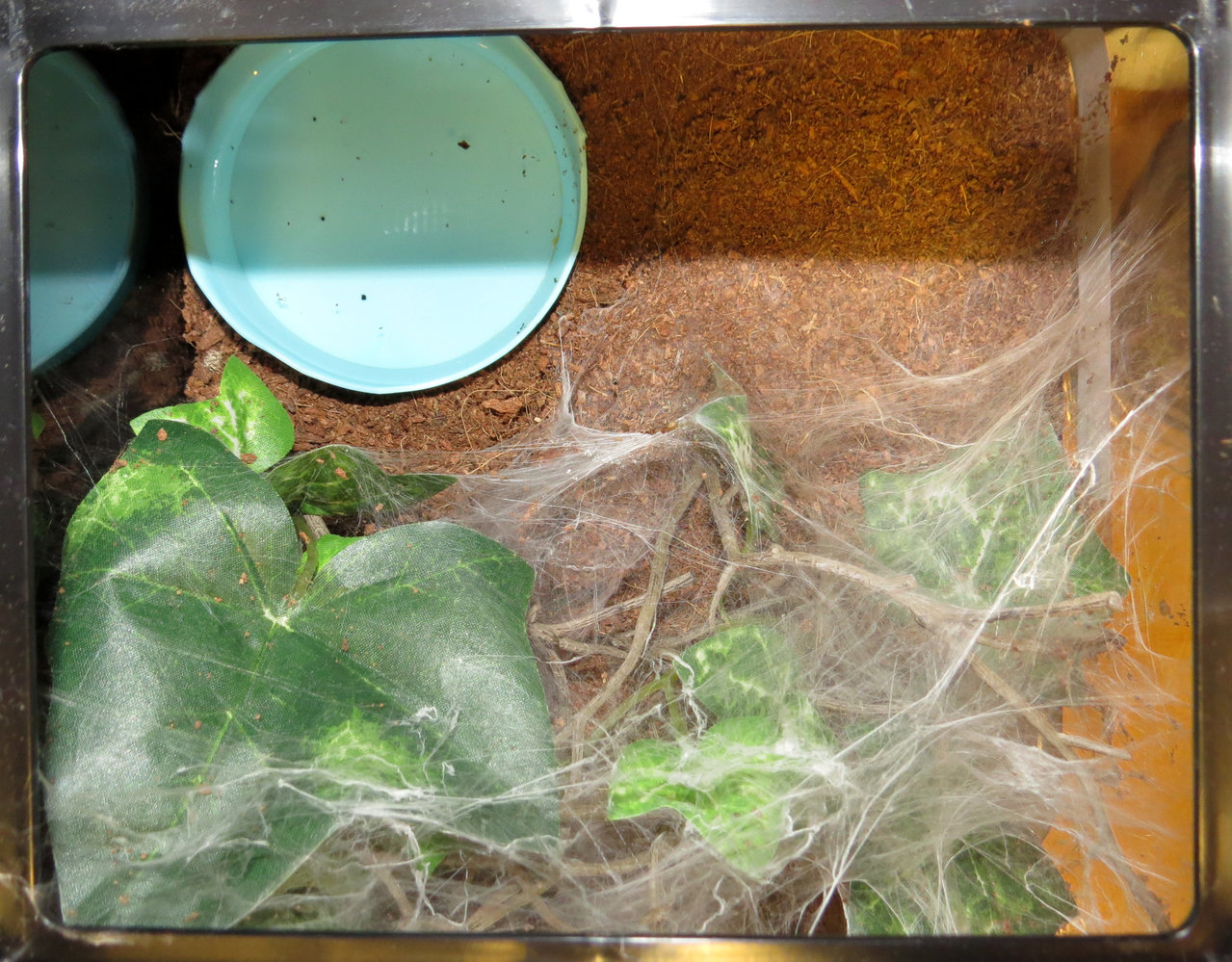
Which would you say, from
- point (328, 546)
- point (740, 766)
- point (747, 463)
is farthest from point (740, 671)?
point (328, 546)

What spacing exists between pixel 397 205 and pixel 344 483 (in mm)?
496

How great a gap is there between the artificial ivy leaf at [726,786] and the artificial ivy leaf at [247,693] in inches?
4.7

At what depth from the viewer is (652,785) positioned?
3.11 ft

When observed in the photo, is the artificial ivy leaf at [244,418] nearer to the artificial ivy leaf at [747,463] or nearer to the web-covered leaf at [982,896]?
the artificial ivy leaf at [747,463]

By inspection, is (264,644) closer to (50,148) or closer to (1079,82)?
(50,148)

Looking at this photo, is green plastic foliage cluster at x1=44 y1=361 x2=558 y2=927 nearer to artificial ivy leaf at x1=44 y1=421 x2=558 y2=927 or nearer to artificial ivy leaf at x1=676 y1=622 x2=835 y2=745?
artificial ivy leaf at x1=44 y1=421 x2=558 y2=927

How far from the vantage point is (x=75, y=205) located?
43.4 inches

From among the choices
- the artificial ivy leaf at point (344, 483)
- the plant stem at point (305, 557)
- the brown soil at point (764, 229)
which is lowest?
the plant stem at point (305, 557)

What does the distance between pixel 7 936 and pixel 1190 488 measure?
138cm

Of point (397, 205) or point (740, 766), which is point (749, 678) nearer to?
point (740, 766)

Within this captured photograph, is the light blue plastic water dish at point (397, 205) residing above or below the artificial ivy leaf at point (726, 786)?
above

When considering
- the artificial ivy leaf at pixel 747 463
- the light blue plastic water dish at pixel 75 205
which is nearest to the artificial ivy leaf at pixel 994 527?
the artificial ivy leaf at pixel 747 463

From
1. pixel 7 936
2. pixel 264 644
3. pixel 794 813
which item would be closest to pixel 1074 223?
pixel 794 813

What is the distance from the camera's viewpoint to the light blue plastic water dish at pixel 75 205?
40.0 inches
